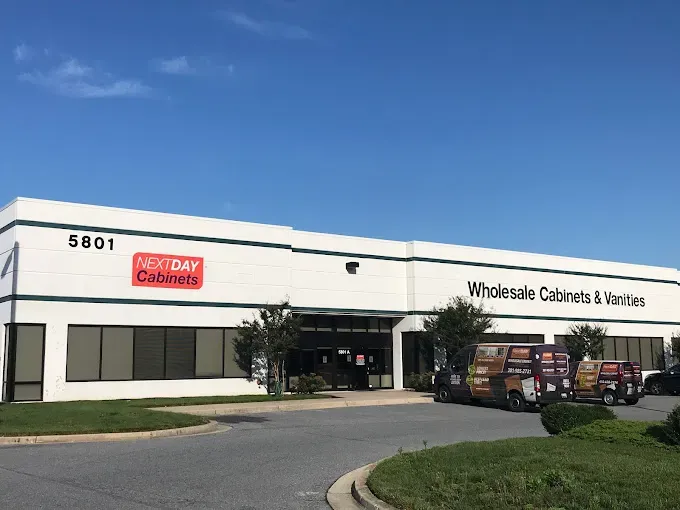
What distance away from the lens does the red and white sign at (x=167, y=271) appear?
27.3 metres

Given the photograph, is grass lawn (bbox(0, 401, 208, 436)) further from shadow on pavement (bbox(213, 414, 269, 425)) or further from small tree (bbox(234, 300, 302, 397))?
small tree (bbox(234, 300, 302, 397))

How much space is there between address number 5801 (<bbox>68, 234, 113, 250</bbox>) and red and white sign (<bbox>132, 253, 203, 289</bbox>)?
3.56 ft

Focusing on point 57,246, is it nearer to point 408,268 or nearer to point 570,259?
point 408,268

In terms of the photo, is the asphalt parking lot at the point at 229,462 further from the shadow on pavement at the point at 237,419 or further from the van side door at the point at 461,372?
the van side door at the point at 461,372

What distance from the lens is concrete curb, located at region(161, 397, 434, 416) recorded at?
22.8 m

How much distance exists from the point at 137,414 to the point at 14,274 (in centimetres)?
920

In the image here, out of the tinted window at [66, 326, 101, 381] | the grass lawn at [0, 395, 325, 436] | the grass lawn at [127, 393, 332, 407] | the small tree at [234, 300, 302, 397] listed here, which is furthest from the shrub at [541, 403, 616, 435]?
the tinted window at [66, 326, 101, 381]

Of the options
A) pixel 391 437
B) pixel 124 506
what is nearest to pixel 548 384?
pixel 391 437

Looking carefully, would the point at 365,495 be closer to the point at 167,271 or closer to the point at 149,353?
the point at 149,353

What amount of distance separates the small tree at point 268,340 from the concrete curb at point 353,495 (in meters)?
17.3

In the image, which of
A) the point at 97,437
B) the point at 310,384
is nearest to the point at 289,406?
the point at 310,384

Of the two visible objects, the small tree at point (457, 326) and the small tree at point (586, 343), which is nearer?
the small tree at point (457, 326)

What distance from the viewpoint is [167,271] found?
2797cm

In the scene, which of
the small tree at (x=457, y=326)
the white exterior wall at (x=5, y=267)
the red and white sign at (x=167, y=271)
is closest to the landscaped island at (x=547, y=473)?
the red and white sign at (x=167, y=271)
